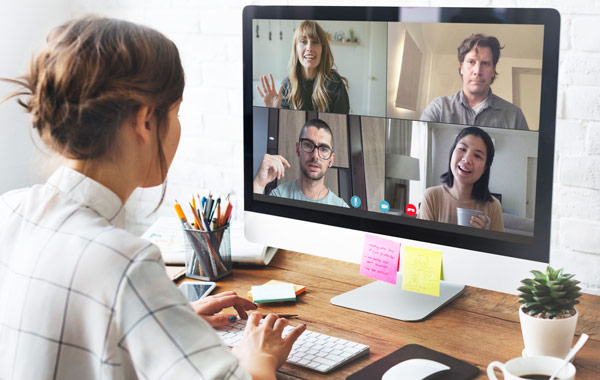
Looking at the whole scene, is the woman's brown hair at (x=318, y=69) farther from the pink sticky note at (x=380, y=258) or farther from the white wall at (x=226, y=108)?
the white wall at (x=226, y=108)

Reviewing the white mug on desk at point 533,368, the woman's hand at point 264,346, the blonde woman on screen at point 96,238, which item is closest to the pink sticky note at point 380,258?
the woman's hand at point 264,346

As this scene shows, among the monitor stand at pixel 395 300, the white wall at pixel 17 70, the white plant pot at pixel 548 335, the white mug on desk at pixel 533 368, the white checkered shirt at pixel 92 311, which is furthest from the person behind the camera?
the white wall at pixel 17 70

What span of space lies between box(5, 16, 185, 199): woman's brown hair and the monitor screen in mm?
447

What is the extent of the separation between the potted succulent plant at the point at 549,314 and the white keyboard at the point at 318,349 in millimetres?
262

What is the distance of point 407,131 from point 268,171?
0.33 m

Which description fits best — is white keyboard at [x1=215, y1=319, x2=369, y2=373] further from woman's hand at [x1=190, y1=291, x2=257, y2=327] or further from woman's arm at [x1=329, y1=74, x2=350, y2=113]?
woman's arm at [x1=329, y1=74, x2=350, y2=113]

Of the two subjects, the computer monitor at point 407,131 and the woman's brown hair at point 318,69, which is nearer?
the computer monitor at point 407,131

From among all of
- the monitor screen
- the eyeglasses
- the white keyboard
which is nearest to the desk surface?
the white keyboard

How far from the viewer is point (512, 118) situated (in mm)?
1090

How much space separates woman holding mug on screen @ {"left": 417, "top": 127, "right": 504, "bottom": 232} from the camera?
3.67 feet

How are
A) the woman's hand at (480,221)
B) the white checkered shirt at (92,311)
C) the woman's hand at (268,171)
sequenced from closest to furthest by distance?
the white checkered shirt at (92,311) → the woman's hand at (480,221) → the woman's hand at (268,171)

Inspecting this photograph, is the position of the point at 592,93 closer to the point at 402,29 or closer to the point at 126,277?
the point at 402,29

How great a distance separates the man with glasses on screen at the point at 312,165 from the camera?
4.24ft

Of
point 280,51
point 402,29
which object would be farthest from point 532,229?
point 280,51
